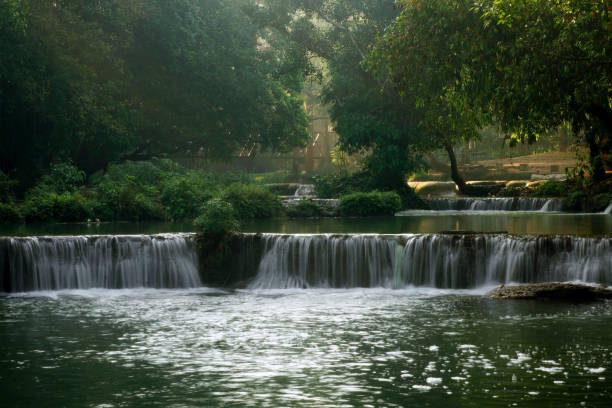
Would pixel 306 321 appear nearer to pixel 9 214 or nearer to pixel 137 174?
pixel 9 214

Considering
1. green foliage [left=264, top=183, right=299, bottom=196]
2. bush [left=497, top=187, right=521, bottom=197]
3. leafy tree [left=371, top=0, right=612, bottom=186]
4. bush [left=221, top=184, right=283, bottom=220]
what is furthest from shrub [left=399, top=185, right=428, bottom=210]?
leafy tree [left=371, top=0, right=612, bottom=186]

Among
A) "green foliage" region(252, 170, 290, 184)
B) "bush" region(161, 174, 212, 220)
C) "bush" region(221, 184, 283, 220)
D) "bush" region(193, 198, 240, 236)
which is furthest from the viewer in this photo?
"green foliage" region(252, 170, 290, 184)

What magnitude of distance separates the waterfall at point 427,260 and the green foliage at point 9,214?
10.6 metres

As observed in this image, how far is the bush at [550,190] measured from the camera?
3778 centimetres

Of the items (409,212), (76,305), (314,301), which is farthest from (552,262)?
(409,212)

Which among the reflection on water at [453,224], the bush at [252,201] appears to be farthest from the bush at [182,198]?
the reflection on water at [453,224]

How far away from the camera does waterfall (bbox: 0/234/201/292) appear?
65.7 feet

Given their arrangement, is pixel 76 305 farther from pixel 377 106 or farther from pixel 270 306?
pixel 377 106

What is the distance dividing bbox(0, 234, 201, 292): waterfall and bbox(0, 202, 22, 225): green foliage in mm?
7739

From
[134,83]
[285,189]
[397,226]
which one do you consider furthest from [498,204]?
[134,83]

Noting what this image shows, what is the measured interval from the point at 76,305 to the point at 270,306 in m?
3.95

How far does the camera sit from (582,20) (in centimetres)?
1633

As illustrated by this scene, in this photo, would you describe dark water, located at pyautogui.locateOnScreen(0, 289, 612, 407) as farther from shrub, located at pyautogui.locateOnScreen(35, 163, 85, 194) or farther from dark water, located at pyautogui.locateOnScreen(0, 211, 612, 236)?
shrub, located at pyautogui.locateOnScreen(35, 163, 85, 194)

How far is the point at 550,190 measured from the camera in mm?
38688
